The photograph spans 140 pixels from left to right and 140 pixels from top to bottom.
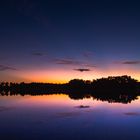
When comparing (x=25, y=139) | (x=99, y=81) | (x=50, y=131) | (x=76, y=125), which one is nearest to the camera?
(x=25, y=139)

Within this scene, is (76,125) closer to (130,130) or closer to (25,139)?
(130,130)

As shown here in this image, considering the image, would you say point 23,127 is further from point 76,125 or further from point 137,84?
point 137,84

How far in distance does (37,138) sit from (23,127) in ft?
14.8

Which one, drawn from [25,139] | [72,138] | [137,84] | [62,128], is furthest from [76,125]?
[137,84]

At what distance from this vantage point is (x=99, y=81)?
19538cm

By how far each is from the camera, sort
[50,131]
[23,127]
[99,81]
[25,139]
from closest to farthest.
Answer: [25,139] < [50,131] < [23,127] < [99,81]

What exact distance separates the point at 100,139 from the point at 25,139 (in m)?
4.53

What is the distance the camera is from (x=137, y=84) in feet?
595

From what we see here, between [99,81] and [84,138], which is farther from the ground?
[99,81]

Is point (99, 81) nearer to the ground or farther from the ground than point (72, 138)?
farther from the ground

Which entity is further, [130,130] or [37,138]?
[130,130]

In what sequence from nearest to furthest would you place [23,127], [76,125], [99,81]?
[23,127]
[76,125]
[99,81]

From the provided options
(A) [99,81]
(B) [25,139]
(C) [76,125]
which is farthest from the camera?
(A) [99,81]

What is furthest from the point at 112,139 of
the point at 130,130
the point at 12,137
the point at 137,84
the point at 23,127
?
the point at 137,84
